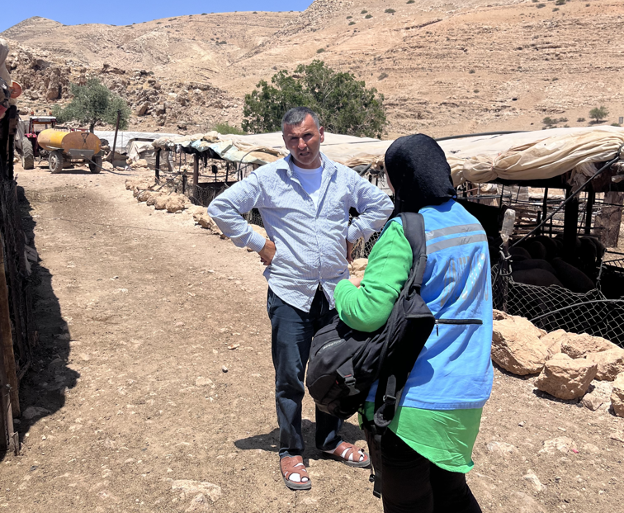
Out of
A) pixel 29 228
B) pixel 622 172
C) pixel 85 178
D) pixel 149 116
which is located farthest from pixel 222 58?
pixel 622 172

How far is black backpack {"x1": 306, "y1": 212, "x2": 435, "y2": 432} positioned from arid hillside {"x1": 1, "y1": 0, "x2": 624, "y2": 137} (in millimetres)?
40989

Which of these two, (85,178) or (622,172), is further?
→ (85,178)

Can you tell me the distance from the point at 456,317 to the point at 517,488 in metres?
1.71

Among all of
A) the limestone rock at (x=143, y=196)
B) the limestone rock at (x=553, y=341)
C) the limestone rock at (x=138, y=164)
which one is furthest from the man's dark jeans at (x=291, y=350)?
the limestone rock at (x=138, y=164)

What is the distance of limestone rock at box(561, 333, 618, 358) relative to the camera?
167 inches

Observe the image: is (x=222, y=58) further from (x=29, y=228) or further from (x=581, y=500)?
(x=581, y=500)


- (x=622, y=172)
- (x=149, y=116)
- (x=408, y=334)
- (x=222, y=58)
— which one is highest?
(x=222, y=58)

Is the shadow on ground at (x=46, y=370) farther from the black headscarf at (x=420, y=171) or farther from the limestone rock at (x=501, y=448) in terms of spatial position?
the limestone rock at (x=501, y=448)

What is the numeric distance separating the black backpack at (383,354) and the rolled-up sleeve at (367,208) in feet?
3.70

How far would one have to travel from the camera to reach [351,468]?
2.74 metres

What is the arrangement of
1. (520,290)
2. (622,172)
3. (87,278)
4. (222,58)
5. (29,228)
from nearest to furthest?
(622,172) < (520,290) < (87,278) < (29,228) < (222,58)

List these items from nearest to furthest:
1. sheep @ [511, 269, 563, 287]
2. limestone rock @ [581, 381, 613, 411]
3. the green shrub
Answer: limestone rock @ [581, 381, 613, 411], sheep @ [511, 269, 563, 287], the green shrub

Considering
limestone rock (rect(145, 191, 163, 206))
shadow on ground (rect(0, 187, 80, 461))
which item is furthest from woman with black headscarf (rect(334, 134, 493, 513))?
limestone rock (rect(145, 191, 163, 206))

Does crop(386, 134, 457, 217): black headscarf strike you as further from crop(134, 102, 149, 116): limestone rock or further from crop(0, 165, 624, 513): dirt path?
crop(134, 102, 149, 116): limestone rock
